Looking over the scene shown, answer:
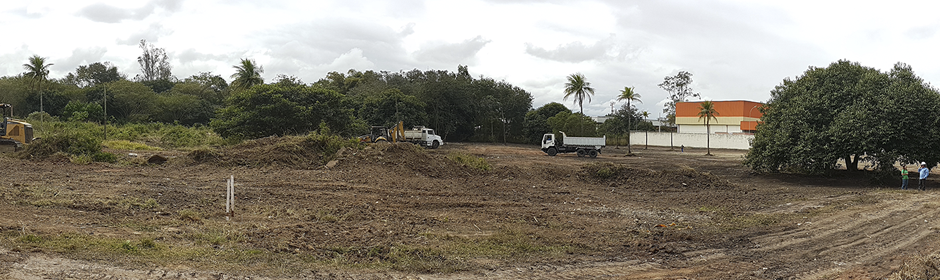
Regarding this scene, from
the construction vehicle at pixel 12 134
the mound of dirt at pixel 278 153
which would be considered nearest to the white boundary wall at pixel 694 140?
the mound of dirt at pixel 278 153

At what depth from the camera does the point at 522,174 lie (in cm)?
2297

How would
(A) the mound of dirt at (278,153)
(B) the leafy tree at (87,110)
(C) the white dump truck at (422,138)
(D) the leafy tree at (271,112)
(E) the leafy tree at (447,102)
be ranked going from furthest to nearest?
(E) the leafy tree at (447,102) → (B) the leafy tree at (87,110) → (C) the white dump truck at (422,138) → (D) the leafy tree at (271,112) → (A) the mound of dirt at (278,153)

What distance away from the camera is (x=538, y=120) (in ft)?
216

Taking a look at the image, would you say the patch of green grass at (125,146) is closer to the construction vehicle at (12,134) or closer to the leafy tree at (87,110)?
the construction vehicle at (12,134)

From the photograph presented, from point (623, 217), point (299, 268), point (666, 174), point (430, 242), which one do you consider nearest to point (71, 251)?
point (299, 268)

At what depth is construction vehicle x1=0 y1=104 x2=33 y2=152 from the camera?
24.9 metres

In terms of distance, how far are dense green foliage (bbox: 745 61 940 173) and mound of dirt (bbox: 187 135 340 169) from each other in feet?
59.4

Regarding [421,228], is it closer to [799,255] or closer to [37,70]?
[799,255]

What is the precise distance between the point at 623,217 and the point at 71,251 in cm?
1088

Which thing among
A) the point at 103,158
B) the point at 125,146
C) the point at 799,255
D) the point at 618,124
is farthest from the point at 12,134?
the point at 618,124

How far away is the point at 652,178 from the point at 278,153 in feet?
45.0

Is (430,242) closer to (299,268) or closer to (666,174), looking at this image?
(299,268)

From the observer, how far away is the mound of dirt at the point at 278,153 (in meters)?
22.0

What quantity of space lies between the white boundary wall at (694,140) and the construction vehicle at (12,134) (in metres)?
51.3
